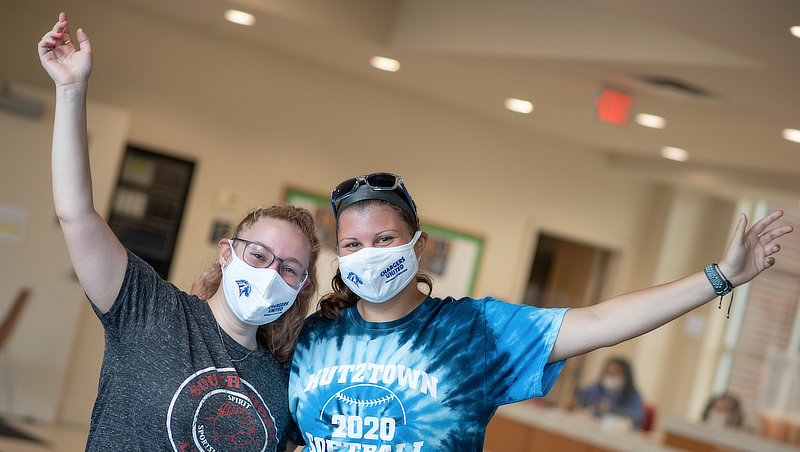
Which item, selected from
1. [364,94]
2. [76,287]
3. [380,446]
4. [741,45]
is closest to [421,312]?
[380,446]

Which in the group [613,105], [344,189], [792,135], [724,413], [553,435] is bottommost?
[553,435]

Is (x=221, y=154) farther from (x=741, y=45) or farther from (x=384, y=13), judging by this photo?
(x=741, y=45)

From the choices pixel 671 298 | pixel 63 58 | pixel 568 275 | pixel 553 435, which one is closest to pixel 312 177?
pixel 553 435

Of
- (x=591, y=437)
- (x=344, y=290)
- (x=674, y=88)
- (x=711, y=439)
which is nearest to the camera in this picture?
(x=344, y=290)

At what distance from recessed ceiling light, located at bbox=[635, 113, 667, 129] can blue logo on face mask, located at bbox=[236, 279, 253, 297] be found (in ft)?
14.8

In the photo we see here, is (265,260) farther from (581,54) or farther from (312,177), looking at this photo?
(312,177)

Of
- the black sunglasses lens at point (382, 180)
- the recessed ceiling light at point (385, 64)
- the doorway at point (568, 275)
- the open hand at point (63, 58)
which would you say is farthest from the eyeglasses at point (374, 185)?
the doorway at point (568, 275)

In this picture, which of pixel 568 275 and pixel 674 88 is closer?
pixel 674 88

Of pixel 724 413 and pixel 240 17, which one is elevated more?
pixel 240 17

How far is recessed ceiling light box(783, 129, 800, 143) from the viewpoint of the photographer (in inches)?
205

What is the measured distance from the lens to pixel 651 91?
16.3 ft

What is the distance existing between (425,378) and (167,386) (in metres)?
0.55

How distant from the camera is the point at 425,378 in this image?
170 cm

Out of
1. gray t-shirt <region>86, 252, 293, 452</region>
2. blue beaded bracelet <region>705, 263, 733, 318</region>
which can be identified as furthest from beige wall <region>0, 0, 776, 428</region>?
blue beaded bracelet <region>705, 263, 733, 318</region>
